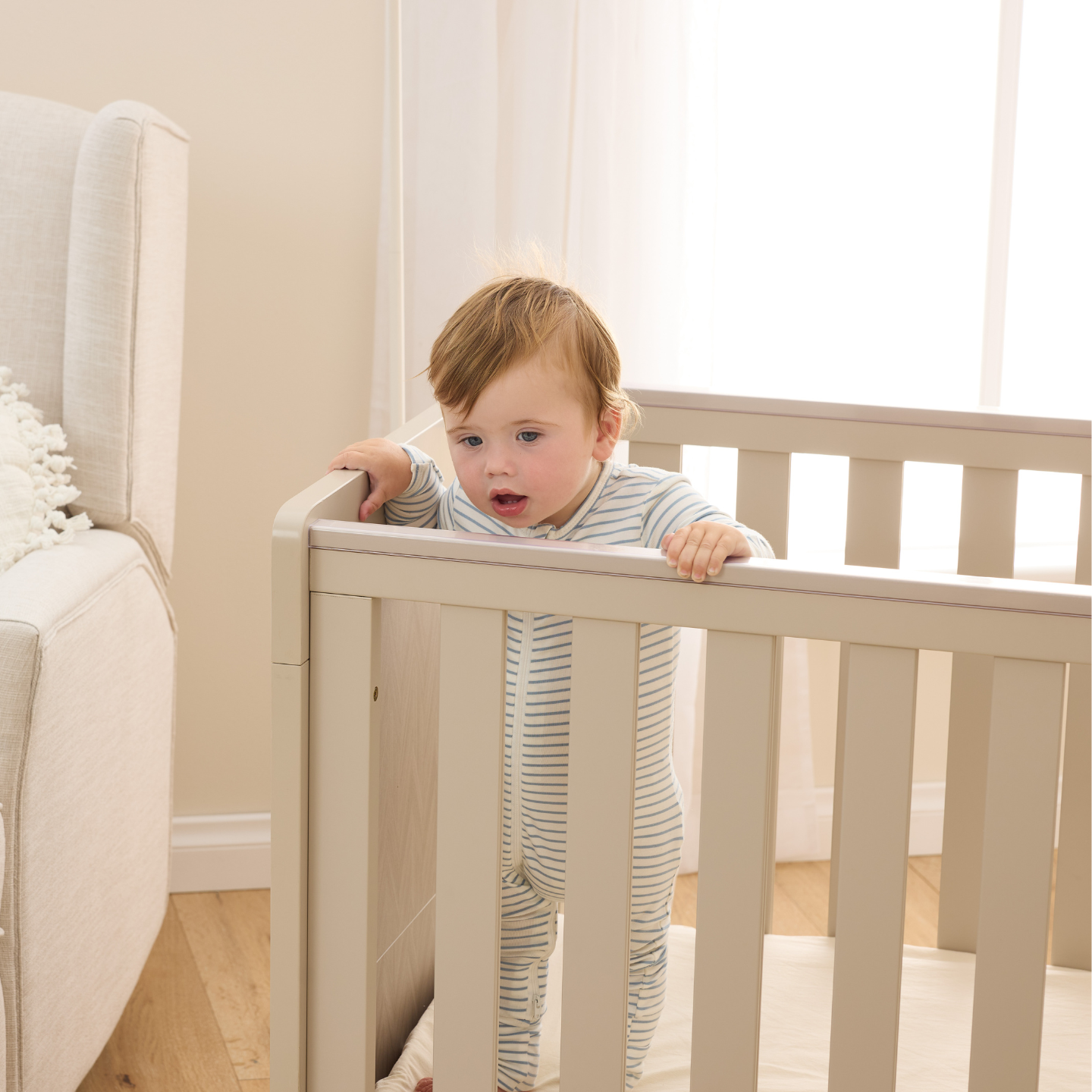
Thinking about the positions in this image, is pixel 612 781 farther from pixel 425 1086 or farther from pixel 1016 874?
pixel 425 1086

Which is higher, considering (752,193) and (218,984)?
(752,193)

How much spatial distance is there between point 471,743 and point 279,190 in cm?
108

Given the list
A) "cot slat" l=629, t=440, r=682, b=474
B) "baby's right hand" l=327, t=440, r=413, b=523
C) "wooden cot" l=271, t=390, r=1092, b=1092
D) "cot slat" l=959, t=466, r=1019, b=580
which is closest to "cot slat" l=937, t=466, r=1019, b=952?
"cot slat" l=959, t=466, r=1019, b=580

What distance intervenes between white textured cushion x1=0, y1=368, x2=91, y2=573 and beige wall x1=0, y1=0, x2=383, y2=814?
0.39 metres

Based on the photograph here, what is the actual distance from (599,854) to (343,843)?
0.56 ft

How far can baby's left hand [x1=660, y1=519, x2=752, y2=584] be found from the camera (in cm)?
70

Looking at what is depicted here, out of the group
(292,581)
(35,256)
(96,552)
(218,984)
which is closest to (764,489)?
(292,581)

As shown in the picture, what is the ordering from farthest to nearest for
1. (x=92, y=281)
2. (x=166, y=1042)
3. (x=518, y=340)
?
(x=166, y=1042)
(x=92, y=281)
(x=518, y=340)

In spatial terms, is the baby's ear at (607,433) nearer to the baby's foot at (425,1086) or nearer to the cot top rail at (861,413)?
the cot top rail at (861,413)

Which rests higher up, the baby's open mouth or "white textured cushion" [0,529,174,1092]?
the baby's open mouth

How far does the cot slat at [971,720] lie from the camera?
1103 millimetres

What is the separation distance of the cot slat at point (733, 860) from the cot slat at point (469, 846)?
0.13m

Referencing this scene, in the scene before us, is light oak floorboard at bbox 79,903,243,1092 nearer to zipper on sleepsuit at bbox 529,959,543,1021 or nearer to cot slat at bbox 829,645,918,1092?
zipper on sleepsuit at bbox 529,959,543,1021

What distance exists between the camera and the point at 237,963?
5.03 ft
